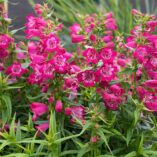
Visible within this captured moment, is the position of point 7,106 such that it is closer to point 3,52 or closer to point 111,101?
point 3,52

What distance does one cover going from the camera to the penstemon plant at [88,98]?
5.77ft

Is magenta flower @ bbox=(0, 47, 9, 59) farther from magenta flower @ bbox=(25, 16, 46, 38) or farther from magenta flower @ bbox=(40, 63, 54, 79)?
magenta flower @ bbox=(40, 63, 54, 79)

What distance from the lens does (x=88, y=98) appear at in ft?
6.46

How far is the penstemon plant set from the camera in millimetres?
1760

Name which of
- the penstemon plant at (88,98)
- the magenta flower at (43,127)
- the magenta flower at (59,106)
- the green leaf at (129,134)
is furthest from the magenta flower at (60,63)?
the green leaf at (129,134)

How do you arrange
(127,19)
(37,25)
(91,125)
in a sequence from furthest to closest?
(127,19)
(37,25)
(91,125)

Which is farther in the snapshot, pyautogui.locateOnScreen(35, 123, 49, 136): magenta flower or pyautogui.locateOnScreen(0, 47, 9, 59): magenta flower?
pyautogui.locateOnScreen(0, 47, 9, 59): magenta flower

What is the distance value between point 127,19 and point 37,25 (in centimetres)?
207

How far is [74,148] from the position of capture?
1.90 m

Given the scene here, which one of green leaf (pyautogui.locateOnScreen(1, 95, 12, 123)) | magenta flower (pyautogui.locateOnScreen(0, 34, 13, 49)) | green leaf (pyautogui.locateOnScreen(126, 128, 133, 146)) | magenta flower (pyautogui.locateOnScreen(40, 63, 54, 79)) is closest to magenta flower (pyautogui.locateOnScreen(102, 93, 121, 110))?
green leaf (pyautogui.locateOnScreen(126, 128, 133, 146))

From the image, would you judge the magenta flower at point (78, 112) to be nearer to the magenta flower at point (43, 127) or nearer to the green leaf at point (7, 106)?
the magenta flower at point (43, 127)

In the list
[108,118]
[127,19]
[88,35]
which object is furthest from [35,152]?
[127,19]

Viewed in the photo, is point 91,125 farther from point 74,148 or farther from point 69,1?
point 69,1

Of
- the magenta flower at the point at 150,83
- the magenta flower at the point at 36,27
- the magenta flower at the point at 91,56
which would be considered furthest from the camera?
the magenta flower at the point at 36,27
